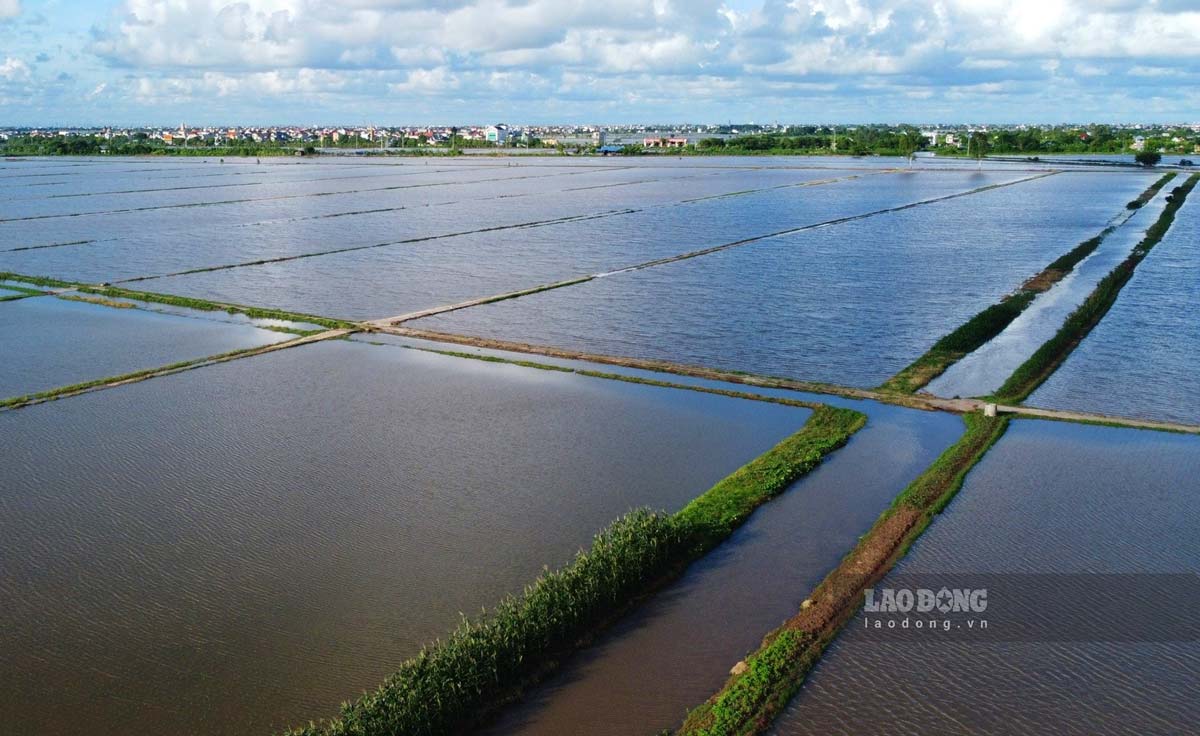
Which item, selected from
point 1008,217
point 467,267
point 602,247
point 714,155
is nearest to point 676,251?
point 602,247

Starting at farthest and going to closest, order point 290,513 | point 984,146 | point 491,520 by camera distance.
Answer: point 984,146 → point 290,513 → point 491,520

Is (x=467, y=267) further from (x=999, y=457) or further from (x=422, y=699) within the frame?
(x=422, y=699)

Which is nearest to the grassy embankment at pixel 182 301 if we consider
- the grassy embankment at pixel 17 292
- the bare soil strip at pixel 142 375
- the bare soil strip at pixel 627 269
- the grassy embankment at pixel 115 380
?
Result: the grassy embankment at pixel 17 292

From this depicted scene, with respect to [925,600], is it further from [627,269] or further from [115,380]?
[627,269]

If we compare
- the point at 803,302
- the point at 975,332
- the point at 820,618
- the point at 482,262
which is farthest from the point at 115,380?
the point at 975,332

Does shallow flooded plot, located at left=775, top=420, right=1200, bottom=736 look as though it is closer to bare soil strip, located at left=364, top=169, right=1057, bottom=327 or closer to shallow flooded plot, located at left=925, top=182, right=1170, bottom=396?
shallow flooded plot, located at left=925, top=182, right=1170, bottom=396
